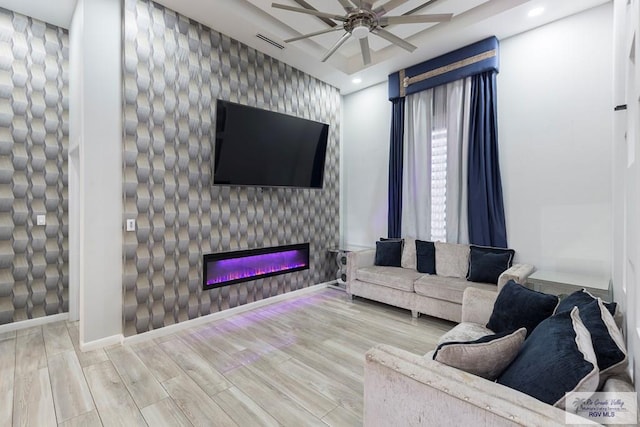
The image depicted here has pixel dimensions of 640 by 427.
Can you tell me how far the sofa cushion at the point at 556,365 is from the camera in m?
1.01

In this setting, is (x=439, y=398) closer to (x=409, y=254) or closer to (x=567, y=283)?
(x=567, y=283)

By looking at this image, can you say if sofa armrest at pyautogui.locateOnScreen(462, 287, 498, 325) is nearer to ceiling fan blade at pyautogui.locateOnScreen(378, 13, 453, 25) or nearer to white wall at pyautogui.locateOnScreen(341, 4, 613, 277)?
white wall at pyautogui.locateOnScreen(341, 4, 613, 277)

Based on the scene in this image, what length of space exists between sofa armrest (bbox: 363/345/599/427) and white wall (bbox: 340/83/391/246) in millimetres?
3769

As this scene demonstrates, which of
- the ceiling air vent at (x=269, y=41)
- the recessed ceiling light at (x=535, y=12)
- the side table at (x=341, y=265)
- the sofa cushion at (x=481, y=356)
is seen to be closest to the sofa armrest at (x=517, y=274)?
the sofa cushion at (x=481, y=356)

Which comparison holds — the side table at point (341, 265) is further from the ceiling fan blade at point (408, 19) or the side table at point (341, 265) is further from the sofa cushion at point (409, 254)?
the ceiling fan blade at point (408, 19)

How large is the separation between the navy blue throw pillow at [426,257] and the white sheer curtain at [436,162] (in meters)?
0.25

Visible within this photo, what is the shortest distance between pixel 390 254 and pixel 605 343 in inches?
125

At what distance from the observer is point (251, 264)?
405 cm

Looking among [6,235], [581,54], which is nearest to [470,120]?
[581,54]

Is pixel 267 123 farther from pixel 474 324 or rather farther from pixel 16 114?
pixel 474 324

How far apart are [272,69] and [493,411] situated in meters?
4.42

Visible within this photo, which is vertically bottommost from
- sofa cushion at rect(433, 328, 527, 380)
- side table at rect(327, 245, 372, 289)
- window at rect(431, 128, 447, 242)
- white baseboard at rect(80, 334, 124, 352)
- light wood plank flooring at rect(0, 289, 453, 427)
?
light wood plank flooring at rect(0, 289, 453, 427)

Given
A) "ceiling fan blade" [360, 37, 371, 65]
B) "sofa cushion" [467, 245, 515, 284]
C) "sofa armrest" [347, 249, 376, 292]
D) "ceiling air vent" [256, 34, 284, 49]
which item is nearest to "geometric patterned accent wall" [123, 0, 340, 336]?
"ceiling air vent" [256, 34, 284, 49]

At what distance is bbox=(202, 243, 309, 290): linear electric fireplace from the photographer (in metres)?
3.63
